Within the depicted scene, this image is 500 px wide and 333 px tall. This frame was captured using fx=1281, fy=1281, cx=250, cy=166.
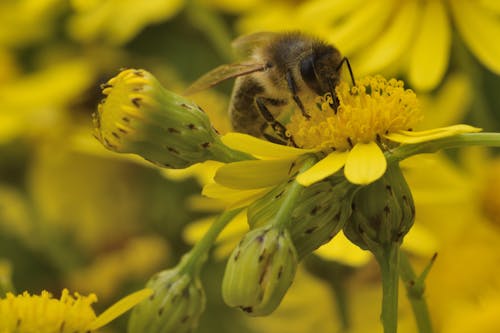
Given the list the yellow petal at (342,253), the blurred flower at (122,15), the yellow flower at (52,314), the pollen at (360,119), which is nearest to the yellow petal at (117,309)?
the yellow flower at (52,314)

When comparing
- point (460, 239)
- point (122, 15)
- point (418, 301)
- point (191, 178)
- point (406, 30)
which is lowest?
point (418, 301)

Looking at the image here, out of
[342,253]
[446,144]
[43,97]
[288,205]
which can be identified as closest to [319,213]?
[288,205]

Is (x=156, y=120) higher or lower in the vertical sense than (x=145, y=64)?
lower

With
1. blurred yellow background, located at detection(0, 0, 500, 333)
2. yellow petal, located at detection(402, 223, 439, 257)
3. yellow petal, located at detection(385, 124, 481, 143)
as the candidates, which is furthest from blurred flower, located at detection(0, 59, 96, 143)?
yellow petal, located at detection(385, 124, 481, 143)

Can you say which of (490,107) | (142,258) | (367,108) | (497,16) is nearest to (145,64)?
A: (142,258)

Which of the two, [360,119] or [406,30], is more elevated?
[406,30]

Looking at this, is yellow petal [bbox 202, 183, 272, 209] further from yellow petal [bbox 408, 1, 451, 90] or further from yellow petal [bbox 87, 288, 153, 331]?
yellow petal [bbox 408, 1, 451, 90]

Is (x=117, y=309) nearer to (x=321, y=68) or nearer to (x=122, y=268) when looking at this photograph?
(x=321, y=68)

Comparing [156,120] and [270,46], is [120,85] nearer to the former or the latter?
[156,120]
